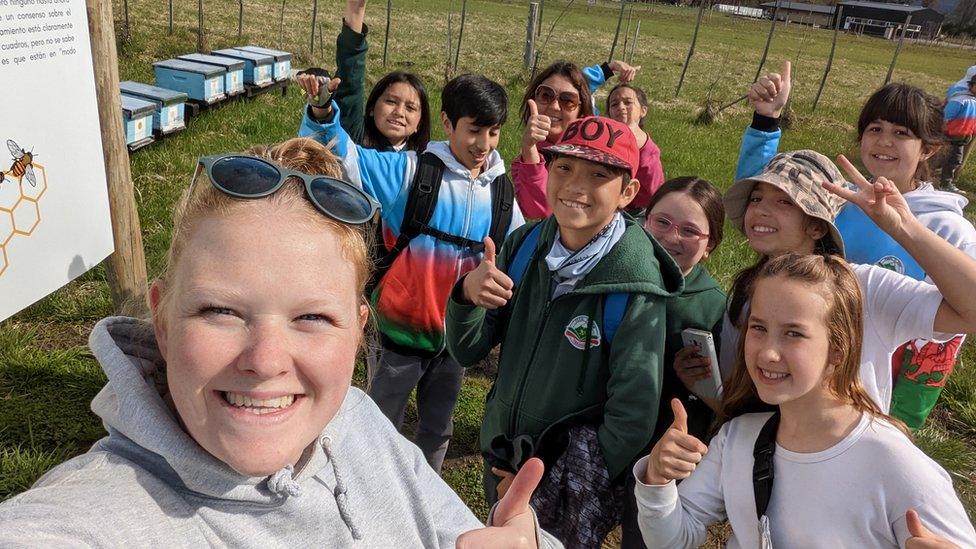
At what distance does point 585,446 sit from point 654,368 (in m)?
0.36

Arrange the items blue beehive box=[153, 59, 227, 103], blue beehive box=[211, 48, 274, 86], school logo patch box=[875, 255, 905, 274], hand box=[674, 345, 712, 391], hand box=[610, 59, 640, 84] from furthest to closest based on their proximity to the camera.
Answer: blue beehive box=[211, 48, 274, 86] → blue beehive box=[153, 59, 227, 103] → hand box=[610, 59, 640, 84] → school logo patch box=[875, 255, 905, 274] → hand box=[674, 345, 712, 391]

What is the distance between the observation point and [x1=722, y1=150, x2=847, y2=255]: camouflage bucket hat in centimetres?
232

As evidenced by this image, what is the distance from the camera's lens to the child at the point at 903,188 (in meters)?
2.62

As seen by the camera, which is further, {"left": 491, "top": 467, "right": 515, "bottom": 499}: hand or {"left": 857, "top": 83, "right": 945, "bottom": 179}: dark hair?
{"left": 857, "top": 83, "right": 945, "bottom": 179}: dark hair

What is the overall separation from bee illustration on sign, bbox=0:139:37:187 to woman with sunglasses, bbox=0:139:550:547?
166 cm

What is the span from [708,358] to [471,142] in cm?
146

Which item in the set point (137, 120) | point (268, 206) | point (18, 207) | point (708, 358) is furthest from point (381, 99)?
point (137, 120)

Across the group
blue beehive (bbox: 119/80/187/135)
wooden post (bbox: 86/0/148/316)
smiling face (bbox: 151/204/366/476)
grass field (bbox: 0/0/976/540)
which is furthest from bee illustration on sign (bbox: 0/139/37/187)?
blue beehive (bbox: 119/80/187/135)

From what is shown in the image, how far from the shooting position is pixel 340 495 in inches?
47.7

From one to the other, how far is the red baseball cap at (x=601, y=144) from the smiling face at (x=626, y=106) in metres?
2.14

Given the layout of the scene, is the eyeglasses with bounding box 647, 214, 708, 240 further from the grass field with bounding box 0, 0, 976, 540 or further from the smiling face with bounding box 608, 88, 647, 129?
the smiling face with bounding box 608, 88, 647, 129

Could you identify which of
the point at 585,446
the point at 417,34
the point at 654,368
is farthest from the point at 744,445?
the point at 417,34

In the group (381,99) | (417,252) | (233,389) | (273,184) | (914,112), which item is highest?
(914,112)

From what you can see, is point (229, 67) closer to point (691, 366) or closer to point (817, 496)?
point (691, 366)
